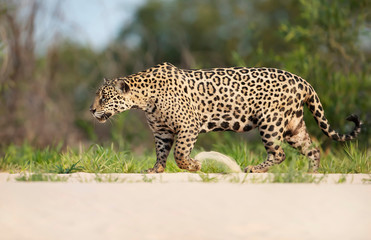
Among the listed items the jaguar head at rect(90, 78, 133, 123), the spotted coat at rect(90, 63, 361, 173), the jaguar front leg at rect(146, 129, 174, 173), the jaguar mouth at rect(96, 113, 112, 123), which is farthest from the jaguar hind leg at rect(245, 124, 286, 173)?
the jaguar mouth at rect(96, 113, 112, 123)

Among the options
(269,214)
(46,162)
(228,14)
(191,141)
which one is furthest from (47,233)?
(228,14)

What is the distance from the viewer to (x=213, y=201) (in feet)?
15.4

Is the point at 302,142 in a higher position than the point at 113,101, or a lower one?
lower

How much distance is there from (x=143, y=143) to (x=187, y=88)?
291 inches

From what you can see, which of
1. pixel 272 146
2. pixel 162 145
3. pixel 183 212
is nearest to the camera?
pixel 183 212

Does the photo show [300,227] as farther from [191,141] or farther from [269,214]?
[191,141]

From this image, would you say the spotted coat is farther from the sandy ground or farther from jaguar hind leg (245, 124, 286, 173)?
the sandy ground

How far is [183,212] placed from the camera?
4484 mm

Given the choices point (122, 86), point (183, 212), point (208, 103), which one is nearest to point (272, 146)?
point (208, 103)

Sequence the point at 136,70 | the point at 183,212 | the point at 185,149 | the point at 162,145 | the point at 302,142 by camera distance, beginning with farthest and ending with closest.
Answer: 1. the point at 136,70
2. the point at 302,142
3. the point at 162,145
4. the point at 185,149
5. the point at 183,212

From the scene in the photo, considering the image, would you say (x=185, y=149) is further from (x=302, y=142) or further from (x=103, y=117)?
(x=302, y=142)

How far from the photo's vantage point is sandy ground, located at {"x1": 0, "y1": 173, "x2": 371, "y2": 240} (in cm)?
421

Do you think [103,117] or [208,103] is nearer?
[103,117]

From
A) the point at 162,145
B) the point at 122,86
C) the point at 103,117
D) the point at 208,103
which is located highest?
the point at 122,86
